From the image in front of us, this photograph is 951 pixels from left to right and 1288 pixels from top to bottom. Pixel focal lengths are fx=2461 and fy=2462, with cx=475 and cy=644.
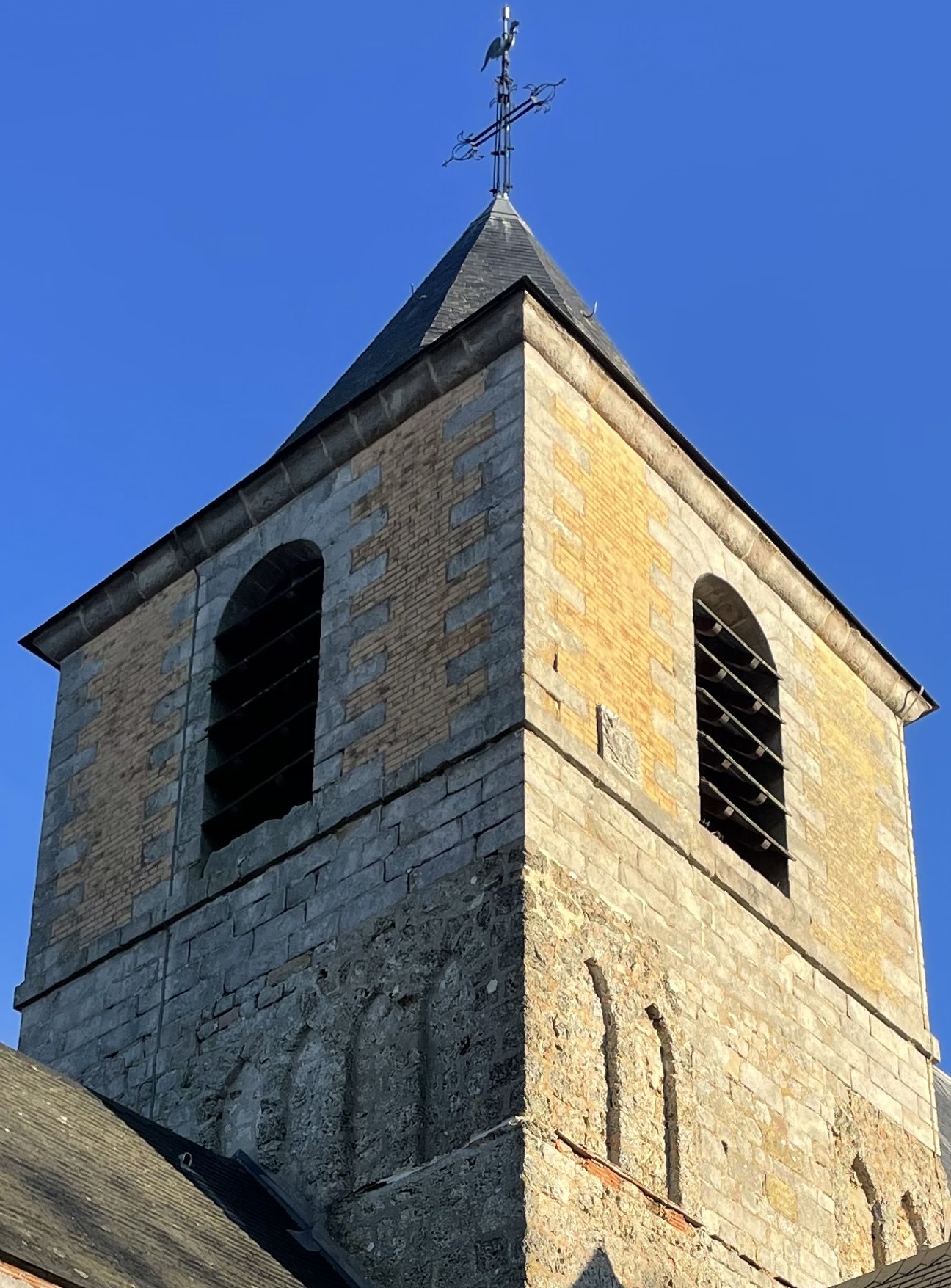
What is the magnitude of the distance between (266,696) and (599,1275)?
4.98 meters

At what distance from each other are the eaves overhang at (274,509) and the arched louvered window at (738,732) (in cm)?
75

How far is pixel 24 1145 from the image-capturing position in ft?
37.6

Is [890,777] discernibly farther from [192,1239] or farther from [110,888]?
[192,1239]

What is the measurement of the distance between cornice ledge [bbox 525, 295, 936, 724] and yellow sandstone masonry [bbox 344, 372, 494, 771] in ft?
1.91

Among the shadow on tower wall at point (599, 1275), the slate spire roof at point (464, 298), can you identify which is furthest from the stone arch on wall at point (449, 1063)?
the slate spire roof at point (464, 298)

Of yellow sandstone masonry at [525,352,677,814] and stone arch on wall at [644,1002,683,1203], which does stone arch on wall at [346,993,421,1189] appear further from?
yellow sandstone masonry at [525,352,677,814]

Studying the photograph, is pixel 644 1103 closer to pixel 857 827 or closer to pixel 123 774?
pixel 857 827

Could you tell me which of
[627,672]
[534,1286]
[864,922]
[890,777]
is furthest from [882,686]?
[534,1286]

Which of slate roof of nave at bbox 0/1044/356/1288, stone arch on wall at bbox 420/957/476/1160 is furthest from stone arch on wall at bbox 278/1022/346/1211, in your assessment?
stone arch on wall at bbox 420/957/476/1160

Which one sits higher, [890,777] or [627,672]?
[890,777]

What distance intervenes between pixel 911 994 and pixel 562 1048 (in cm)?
452

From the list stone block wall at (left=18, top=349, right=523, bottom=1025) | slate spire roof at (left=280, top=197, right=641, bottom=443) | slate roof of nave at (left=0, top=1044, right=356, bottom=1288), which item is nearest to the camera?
slate roof of nave at (left=0, top=1044, right=356, bottom=1288)

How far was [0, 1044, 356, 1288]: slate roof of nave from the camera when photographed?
1049 centimetres

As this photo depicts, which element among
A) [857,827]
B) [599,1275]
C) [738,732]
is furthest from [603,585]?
[599,1275]
